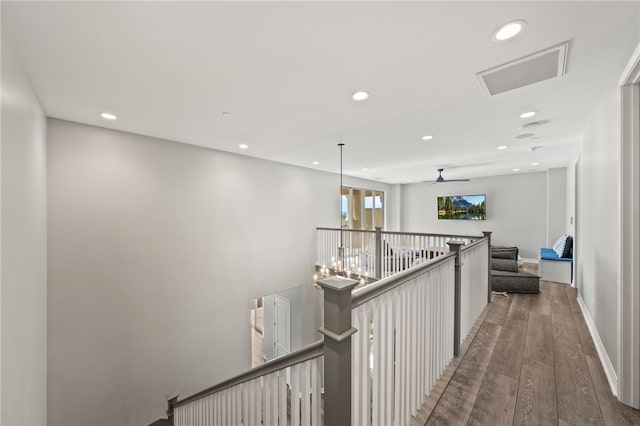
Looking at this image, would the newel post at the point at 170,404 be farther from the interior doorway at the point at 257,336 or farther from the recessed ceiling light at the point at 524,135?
the recessed ceiling light at the point at 524,135

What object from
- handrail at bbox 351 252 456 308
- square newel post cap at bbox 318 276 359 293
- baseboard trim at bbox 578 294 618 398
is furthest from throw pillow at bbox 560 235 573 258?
square newel post cap at bbox 318 276 359 293

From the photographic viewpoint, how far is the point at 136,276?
367cm

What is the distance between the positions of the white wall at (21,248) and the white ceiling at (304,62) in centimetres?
32

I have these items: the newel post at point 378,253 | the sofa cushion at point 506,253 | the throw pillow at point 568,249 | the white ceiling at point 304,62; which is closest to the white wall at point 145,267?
the white ceiling at point 304,62

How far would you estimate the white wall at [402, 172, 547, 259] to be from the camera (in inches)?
306

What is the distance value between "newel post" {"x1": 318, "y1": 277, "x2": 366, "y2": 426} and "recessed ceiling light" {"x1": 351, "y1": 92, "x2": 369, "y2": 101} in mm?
2006

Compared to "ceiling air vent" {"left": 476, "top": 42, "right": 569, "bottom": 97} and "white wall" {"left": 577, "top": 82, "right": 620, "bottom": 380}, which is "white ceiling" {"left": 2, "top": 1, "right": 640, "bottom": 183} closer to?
"ceiling air vent" {"left": 476, "top": 42, "right": 569, "bottom": 97}

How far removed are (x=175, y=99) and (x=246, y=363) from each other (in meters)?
4.75

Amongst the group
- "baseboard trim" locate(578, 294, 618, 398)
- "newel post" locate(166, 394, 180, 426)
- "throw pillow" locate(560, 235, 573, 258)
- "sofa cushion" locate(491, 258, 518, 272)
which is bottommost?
"newel post" locate(166, 394, 180, 426)

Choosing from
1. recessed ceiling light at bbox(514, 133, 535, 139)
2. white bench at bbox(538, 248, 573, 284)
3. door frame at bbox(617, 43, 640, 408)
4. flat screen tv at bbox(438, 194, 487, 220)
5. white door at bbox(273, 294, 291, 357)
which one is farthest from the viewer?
flat screen tv at bbox(438, 194, 487, 220)

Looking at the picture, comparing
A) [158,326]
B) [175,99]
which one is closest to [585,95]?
[175,99]

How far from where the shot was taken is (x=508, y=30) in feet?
5.16

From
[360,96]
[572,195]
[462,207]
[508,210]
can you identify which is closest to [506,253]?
[572,195]

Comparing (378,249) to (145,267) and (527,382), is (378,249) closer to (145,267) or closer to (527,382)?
(527,382)
